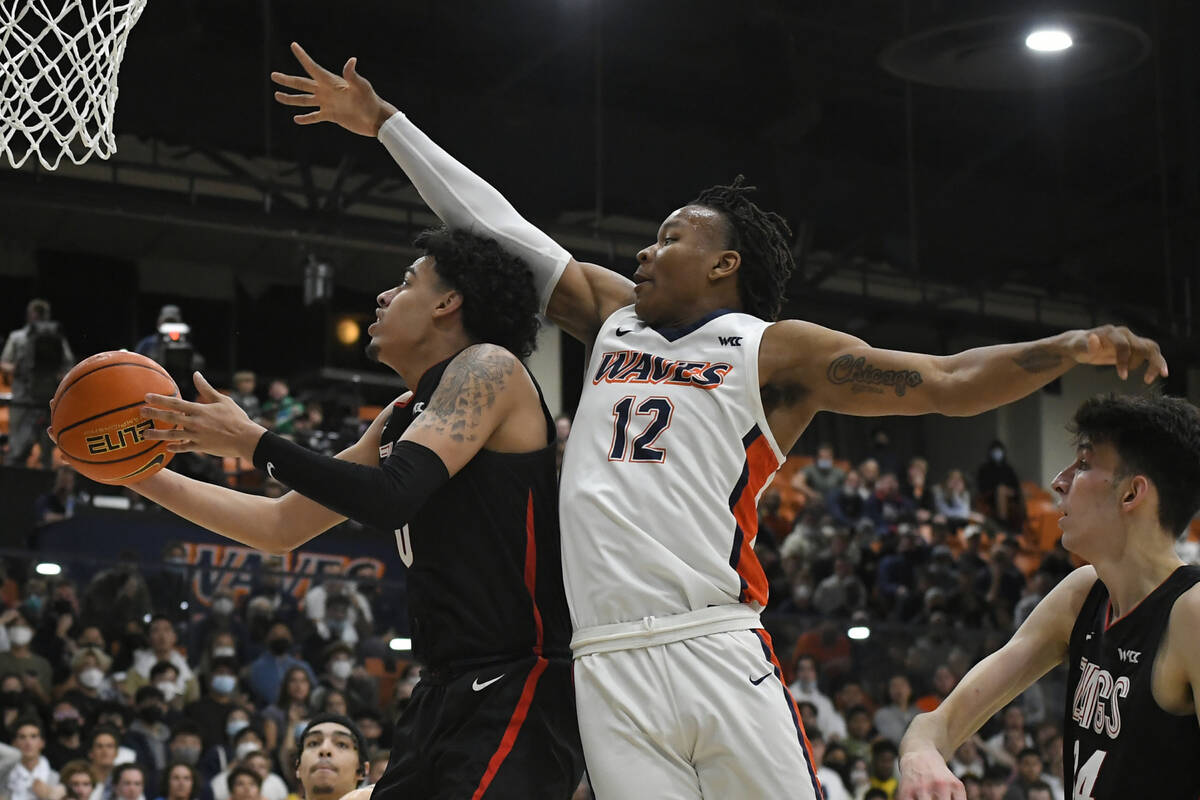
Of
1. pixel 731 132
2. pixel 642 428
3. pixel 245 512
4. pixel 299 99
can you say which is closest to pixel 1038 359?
pixel 642 428

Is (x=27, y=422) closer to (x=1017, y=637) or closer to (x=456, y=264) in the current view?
(x=456, y=264)

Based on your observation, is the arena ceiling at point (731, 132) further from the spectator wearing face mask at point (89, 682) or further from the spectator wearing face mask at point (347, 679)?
the spectator wearing face mask at point (347, 679)

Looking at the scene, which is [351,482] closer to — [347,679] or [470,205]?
[470,205]

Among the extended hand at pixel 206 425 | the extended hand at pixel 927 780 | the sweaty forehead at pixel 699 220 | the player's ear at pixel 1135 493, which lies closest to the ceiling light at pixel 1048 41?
the sweaty forehead at pixel 699 220

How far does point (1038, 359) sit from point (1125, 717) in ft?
2.79

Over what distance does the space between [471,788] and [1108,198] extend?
17.8 meters

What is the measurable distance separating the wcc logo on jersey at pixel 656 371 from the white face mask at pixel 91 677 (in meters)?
6.50

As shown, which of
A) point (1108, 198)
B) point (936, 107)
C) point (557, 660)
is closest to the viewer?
point (557, 660)

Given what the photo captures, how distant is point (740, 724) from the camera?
3.40 m

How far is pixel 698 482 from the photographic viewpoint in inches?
142

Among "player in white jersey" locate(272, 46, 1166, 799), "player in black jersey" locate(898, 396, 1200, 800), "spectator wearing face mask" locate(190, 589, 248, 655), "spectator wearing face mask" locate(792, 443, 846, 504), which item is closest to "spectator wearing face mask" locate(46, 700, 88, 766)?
"spectator wearing face mask" locate(190, 589, 248, 655)

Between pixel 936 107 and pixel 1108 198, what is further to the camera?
pixel 1108 198

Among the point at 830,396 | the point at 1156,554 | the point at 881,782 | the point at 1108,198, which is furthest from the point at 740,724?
the point at 1108,198

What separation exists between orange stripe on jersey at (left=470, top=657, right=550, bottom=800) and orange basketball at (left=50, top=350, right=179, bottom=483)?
1.07 m
